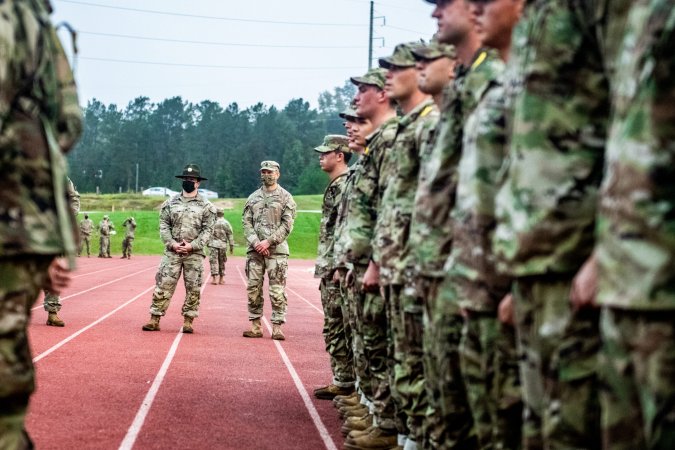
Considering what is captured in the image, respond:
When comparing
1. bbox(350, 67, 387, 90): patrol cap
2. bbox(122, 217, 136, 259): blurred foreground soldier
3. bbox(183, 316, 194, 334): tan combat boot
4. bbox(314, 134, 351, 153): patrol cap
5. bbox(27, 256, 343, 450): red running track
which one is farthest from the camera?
bbox(122, 217, 136, 259): blurred foreground soldier

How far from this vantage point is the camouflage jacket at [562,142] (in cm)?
269

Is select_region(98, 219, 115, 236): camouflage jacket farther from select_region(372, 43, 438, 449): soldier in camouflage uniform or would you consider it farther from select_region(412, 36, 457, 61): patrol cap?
select_region(412, 36, 457, 61): patrol cap

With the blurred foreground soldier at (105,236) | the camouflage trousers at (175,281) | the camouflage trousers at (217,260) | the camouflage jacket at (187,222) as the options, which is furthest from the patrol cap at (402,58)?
the blurred foreground soldier at (105,236)

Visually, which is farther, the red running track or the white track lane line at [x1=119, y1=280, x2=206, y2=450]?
the red running track

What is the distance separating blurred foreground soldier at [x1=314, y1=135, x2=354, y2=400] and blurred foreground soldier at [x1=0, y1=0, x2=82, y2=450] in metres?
4.63

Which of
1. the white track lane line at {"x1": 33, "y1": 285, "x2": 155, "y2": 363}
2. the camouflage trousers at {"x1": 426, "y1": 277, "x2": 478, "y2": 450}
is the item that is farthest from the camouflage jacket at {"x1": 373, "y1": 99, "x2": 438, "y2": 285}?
the white track lane line at {"x1": 33, "y1": 285, "x2": 155, "y2": 363}

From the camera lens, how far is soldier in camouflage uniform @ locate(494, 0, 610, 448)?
8.66ft

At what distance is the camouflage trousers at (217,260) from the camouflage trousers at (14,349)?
22607mm

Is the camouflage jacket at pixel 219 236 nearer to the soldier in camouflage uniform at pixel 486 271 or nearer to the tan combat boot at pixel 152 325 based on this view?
the tan combat boot at pixel 152 325

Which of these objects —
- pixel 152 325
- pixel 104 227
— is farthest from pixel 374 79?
pixel 104 227

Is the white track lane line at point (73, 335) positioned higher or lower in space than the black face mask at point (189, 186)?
lower

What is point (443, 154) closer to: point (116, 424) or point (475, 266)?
point (475, 266)

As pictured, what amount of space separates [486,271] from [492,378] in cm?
38

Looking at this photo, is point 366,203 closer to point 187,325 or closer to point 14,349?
point 14,349
